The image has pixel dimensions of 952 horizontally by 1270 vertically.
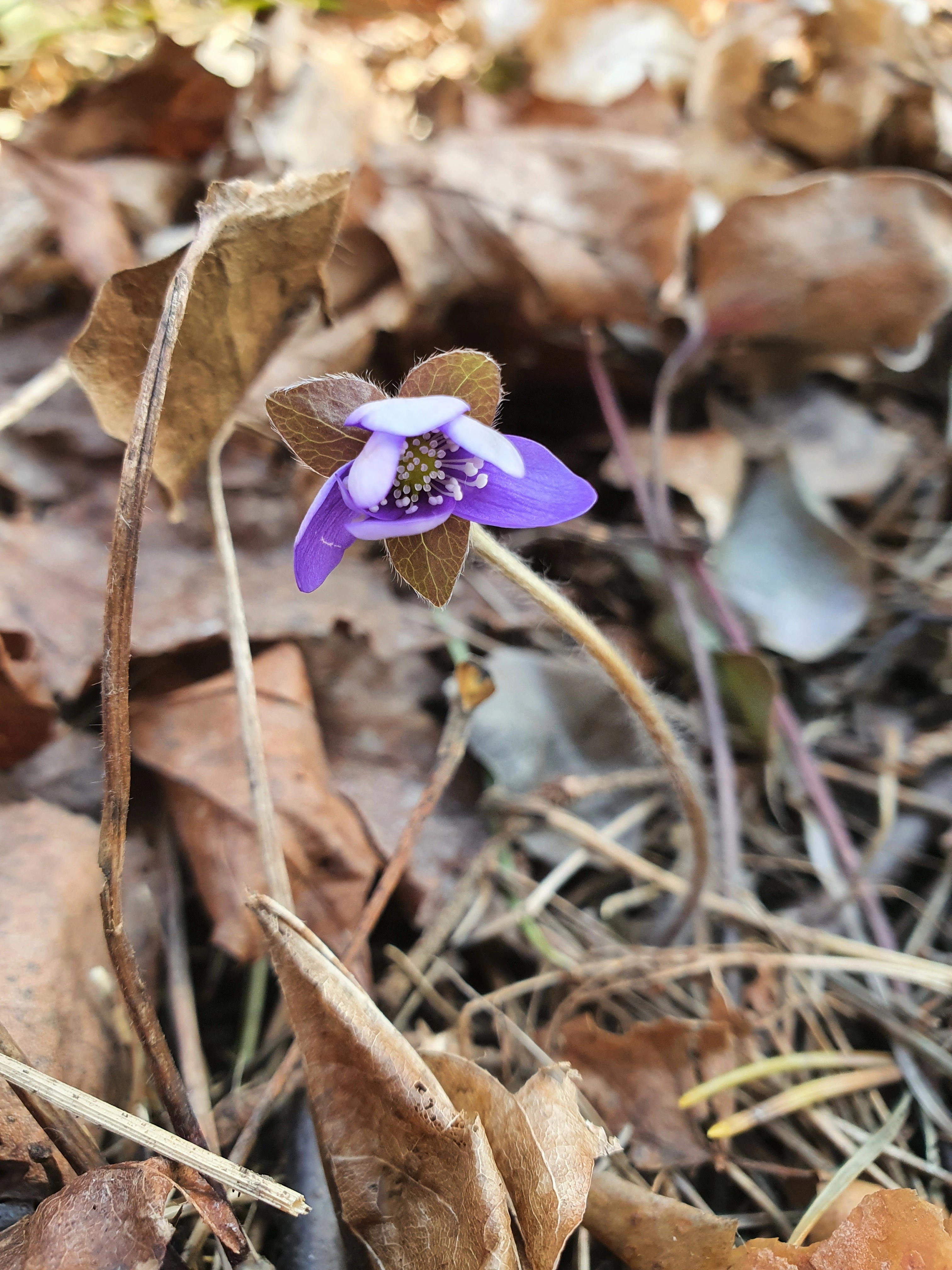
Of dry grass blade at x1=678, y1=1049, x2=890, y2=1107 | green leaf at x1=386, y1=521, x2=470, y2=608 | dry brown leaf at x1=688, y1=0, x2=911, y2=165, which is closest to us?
green leaf at x1=386, y1=521, x2=470, y2=608

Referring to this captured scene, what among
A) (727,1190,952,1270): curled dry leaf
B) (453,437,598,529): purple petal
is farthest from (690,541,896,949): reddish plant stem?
(453,437,598,529): purple petal

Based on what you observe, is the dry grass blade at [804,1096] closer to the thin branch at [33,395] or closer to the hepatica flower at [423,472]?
the hepatica flower at [423,472]

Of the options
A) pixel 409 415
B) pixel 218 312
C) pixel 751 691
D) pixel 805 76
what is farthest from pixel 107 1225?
pixel 805 76

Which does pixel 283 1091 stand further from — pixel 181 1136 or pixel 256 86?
pixel 256 86

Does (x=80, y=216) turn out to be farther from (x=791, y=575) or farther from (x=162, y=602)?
(x=791, y=575)

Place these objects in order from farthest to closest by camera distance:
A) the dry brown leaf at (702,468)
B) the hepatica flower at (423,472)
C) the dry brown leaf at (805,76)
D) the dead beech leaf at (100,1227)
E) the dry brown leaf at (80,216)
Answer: the dry brown leaf at (805,76), the dry brown leaf at (702,468), the dry brown leaf at (80,216), the hepatica flower at (423,472), the dead beech leaf at (100,1227)

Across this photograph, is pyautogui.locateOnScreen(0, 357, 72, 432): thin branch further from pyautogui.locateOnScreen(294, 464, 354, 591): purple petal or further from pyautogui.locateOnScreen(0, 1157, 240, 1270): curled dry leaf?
pyautogui.locateOnScreen(0, 1157, 240, 1270): curled dry leaf

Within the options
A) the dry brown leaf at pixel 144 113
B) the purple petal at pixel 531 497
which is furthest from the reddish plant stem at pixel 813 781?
the dry brown leaf at pixel 144 113

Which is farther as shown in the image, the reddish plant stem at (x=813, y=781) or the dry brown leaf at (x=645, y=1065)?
the reddish plant stem at (x=813, y=781)

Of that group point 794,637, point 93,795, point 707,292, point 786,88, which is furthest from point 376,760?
point 786,88
